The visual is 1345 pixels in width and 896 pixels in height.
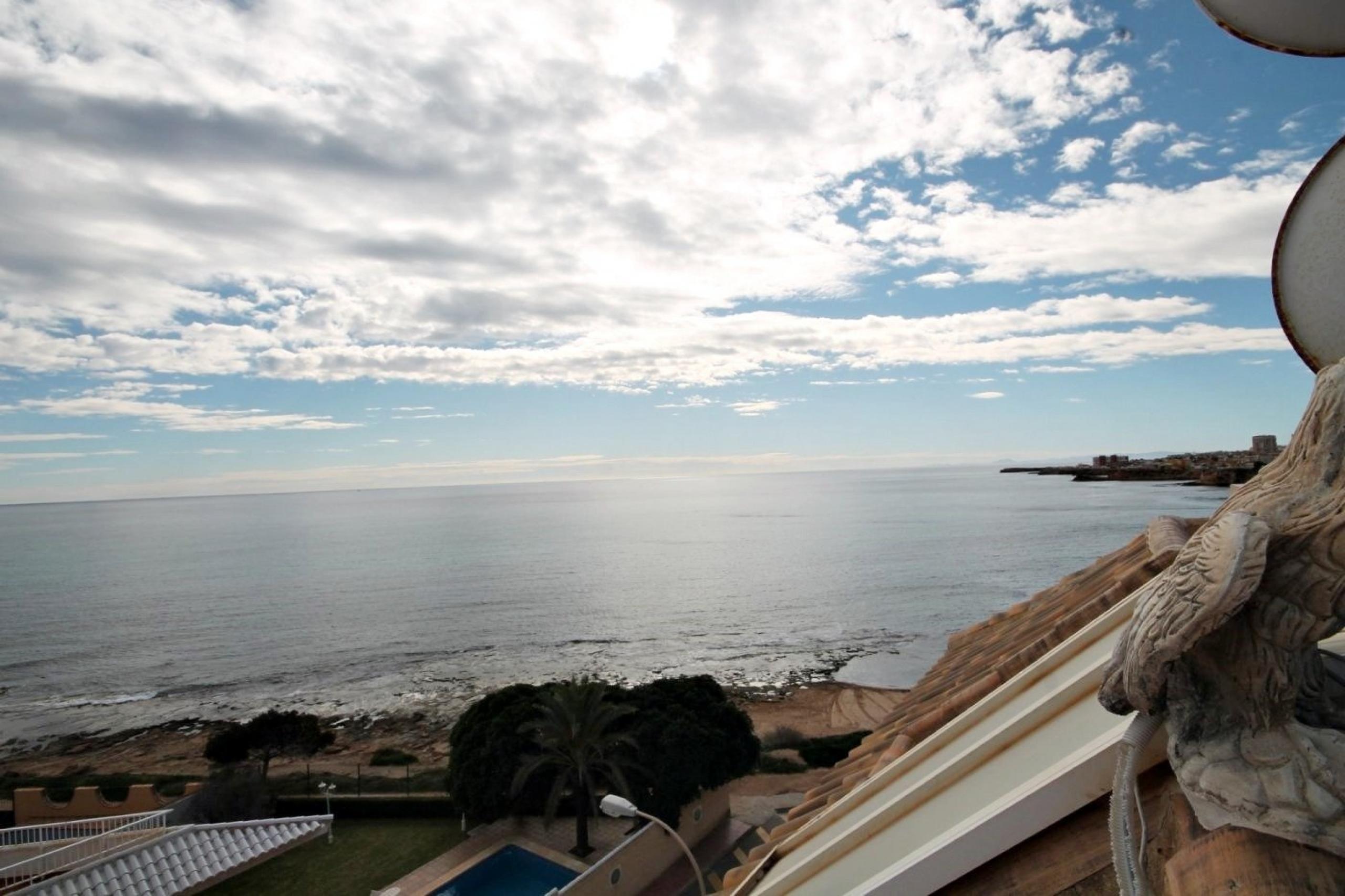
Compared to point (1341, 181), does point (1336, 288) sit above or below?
below

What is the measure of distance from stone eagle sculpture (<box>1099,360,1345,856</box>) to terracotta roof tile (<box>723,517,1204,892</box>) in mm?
2385

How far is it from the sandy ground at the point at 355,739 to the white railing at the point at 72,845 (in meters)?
11.5

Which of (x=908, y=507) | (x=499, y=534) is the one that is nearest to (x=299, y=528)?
(x=499, y=534)

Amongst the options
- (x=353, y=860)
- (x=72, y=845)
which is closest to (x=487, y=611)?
(x=353, y=860)

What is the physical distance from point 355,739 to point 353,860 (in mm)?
16741

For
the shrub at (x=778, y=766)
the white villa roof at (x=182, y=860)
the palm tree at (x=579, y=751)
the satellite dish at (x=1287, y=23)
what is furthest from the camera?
the shrub at (x=778, y=766)

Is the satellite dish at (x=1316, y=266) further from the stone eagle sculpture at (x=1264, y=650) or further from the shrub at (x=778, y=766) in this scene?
the shrub at (x=778, y=766)

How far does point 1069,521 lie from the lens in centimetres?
11038

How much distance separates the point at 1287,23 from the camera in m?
2.59

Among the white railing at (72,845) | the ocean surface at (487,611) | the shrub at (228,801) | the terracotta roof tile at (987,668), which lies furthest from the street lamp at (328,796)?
the terracotta roof tile at (987,668)

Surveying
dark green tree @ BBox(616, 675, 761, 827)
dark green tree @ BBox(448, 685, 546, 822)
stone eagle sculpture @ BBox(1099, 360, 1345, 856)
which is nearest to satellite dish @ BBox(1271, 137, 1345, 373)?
stone eagle sculpture @ BBox(1099, 360, 1345, 856)

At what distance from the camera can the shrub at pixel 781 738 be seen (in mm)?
30359

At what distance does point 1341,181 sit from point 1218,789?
1.99 meters

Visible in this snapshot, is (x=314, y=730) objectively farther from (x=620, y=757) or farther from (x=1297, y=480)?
(x=1297, y=480)
